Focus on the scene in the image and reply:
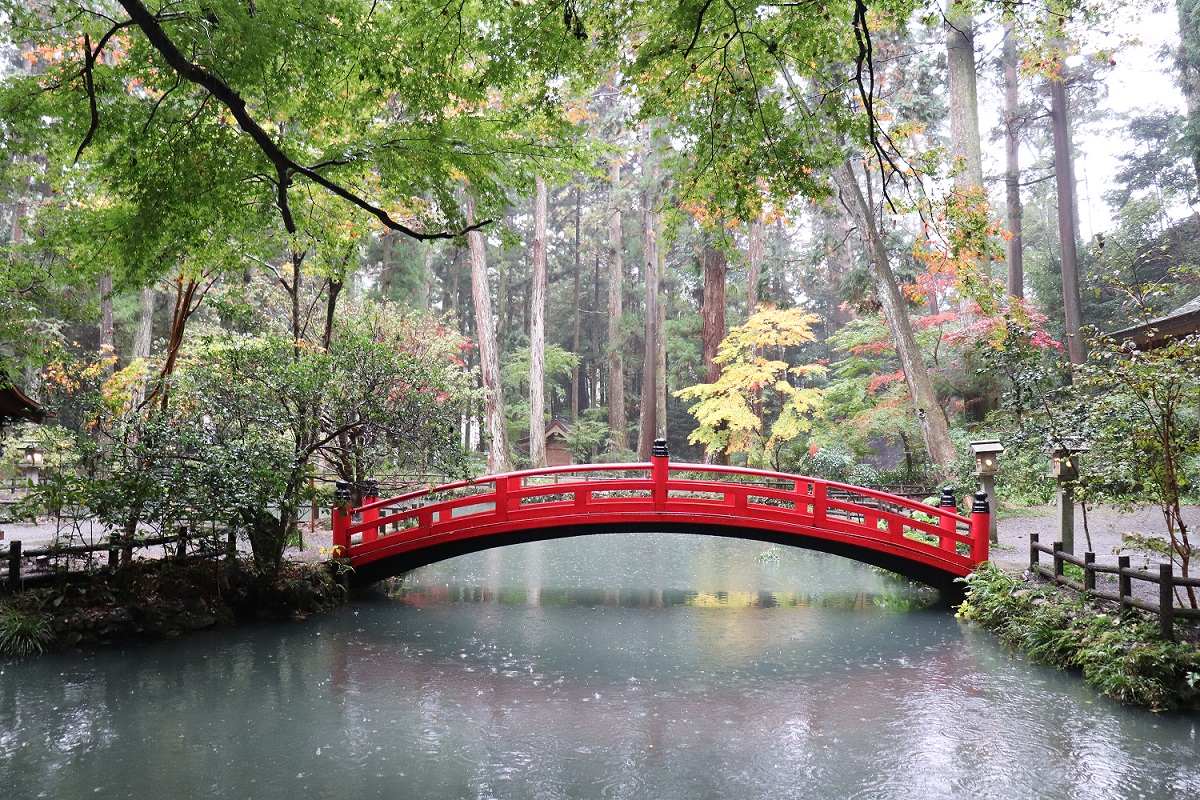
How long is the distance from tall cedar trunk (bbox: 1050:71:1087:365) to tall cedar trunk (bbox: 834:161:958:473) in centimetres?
601

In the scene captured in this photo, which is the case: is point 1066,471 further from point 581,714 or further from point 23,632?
point 23,632

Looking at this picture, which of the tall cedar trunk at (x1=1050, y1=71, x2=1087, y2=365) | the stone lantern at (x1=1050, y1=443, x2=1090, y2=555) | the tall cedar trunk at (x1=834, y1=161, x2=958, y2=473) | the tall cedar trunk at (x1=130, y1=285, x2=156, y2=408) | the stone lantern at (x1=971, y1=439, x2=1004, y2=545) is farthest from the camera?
the tall cedar trunk at (x1=130, y1=285, x2=156, y2=408)

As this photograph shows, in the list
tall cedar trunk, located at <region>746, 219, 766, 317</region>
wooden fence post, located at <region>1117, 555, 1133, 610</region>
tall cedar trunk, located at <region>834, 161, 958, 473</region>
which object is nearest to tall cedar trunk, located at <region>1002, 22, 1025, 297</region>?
tall cedar trunk, located at <region>746, 219, 766, 317</region>

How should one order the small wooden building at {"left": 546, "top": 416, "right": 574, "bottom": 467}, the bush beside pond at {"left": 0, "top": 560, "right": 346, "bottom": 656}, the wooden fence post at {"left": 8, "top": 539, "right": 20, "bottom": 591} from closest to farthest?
the bush beside pond at {"left": 0, "top": 560, "right": 346, "bottom": 656} → the wooden fence post at {"left": 8, "top": 539, "right": 20, "bottom": 591} → the small wooden building at {"left": 546, "top": 416, "right": 574, "bottom": 467}

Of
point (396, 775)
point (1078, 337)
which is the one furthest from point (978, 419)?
point (396, 775)

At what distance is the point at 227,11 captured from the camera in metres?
→ 4.53

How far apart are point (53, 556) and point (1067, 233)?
2064 cm

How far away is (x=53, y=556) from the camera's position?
8.15m

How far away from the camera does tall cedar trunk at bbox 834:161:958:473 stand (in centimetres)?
1366

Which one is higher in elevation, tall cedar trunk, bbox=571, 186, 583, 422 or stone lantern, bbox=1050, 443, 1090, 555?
tall cedar trunk, bbox=571, 186, 583, 422

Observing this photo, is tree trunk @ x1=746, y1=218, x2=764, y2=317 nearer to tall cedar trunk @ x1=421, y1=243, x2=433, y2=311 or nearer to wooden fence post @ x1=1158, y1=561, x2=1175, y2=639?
tall cedar trunk @ x1=421, y1=243, x2=433, y2=311

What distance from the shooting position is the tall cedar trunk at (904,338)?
538 inches

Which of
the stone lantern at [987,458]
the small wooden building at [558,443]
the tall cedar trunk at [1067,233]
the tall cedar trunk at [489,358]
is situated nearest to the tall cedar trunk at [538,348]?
the tall cedar trunk at [489,358]

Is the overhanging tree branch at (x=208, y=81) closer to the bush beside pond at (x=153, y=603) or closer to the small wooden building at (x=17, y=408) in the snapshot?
the bush beside pond at (x=153, y=603)
